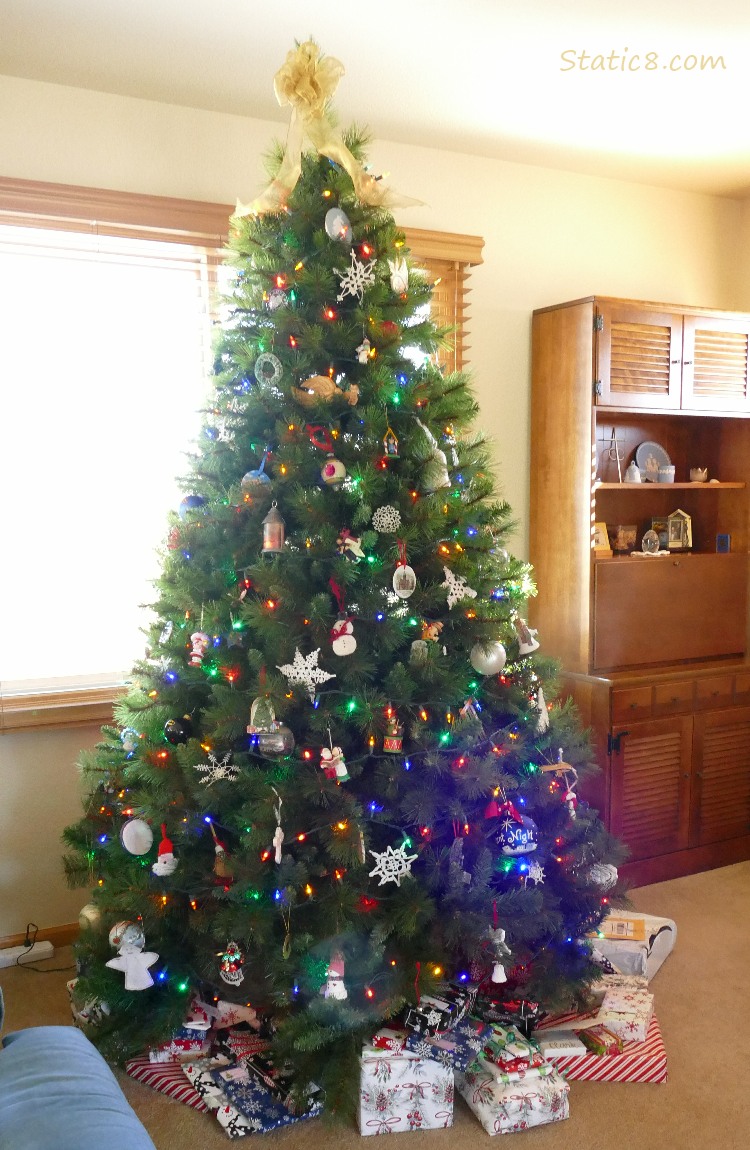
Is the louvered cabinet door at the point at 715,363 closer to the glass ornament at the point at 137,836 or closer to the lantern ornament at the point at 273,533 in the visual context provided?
the lantern ornament at the point at 273,533

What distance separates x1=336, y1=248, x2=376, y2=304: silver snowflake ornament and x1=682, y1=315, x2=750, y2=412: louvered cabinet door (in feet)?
5.87

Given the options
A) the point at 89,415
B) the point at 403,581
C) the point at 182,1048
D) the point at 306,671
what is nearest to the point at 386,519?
the point at 403,581

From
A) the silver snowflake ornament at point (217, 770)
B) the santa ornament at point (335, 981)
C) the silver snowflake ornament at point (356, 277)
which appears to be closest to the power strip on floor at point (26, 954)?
the silver snowflake ornament at point (217, 770)

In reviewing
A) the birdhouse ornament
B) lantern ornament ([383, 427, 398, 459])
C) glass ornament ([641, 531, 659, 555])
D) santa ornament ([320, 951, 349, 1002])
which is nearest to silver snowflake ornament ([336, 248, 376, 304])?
lantern ornament ([383, 427, 398, 459])

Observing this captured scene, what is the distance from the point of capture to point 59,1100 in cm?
124

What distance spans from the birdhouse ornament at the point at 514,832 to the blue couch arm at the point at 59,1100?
104cm

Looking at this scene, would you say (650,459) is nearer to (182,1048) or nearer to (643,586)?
(643,586)

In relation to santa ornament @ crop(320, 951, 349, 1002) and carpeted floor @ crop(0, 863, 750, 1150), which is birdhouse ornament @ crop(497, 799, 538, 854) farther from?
carpeted floor @ crop(0, 863, 750, 1150)

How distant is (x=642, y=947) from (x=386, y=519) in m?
1.47

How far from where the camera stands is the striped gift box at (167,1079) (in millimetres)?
2180

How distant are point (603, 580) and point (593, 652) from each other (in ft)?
0.87

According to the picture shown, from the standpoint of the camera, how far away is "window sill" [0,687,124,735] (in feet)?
9.26

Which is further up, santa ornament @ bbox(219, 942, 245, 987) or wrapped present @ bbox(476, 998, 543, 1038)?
santa ornament @ bbox(219, 942, 245, 987)

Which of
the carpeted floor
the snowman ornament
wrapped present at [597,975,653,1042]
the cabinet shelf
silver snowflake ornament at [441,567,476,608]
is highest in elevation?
the cabinet shelf
